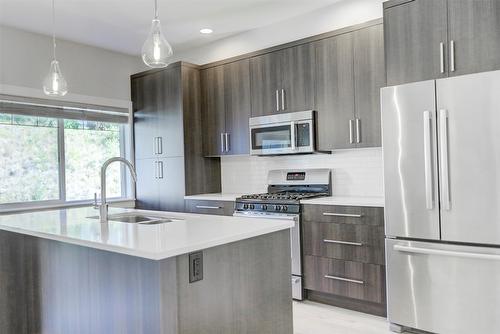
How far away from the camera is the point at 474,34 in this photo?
2.54 metres

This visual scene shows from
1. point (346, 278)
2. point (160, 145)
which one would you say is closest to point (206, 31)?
point (160, 145)

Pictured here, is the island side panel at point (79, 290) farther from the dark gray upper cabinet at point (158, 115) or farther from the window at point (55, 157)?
the dark gray upper cabinet at point (158, 115)

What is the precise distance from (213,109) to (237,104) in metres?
0.36

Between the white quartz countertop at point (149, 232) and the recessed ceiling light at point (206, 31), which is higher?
the recessed ceiling light at point (206, 31)

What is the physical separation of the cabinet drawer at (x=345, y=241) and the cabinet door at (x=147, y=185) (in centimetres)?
213

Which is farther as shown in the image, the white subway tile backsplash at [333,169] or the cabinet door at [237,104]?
the cabinet door at [237,104]

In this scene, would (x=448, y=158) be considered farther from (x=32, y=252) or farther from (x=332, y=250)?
(x=32, y=252)

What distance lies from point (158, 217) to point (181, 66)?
2.33 m

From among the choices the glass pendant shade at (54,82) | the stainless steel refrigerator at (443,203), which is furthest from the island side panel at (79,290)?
the stainless steel refrigerator at (443,203)

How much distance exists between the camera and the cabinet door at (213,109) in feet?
14.7

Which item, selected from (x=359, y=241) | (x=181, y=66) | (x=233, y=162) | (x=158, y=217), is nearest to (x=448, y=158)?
(x=359, y=241)

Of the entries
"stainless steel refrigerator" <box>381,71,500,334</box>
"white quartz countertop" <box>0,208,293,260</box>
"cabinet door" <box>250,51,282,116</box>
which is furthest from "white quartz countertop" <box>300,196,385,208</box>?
"white quartz countertop" <box>0,208,293,260</box>

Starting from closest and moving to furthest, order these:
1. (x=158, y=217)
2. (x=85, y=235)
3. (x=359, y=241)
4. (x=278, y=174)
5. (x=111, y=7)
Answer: (x=85, y=235) < (x=158, y=217) < (x=359, y=241) < (x=111, y=7) < (x=278, y=174)

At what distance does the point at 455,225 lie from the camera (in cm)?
251
